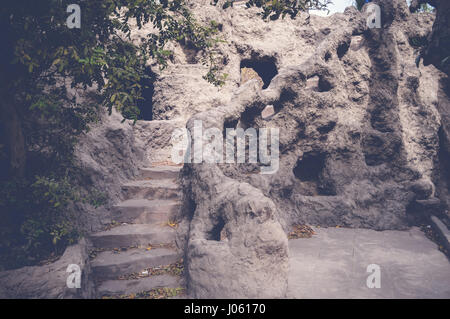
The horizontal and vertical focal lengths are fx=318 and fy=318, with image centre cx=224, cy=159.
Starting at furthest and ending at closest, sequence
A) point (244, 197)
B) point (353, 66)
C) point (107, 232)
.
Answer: point (353, 66)
point (107, 232)
point (244, 197)

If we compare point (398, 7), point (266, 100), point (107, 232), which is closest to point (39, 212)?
point (107, 232)

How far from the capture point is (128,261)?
486 cm

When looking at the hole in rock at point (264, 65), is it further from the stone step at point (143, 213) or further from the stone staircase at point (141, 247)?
the stone step at point (143, 213)

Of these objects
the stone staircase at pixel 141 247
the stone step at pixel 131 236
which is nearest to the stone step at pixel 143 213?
the stone staircase at pixel 141 247

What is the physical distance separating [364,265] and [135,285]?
3668 mm

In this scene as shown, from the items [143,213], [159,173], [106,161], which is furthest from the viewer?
[159,173]

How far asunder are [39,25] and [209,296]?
4173 millimetres

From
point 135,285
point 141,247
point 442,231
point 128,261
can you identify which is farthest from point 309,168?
point 135,285

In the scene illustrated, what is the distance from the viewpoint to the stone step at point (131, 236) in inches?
212

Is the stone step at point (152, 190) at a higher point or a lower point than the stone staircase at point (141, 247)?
higher

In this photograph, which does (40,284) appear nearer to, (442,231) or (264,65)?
(442,231)

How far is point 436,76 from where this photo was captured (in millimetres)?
9523

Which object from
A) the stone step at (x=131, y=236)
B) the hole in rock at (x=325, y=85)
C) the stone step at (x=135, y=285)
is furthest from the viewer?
the hole in rock at (x=325, y=85)
